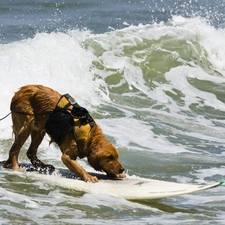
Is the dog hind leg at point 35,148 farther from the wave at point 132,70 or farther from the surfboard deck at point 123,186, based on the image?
the wave at point 132,70

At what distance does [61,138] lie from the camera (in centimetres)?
738

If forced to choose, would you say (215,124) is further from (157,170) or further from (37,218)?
(37,218)

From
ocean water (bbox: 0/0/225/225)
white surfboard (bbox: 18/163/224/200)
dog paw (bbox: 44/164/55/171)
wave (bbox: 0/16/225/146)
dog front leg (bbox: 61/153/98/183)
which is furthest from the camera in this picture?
wave (bbox: 0/16/225/146)

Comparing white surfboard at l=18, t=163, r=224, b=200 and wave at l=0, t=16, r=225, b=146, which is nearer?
white surfboard at l=18, t=163, r=224, b=200

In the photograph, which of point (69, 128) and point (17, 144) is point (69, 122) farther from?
point (17, 144)

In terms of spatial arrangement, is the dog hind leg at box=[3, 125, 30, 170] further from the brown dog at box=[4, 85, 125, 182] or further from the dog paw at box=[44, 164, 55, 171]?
the dog paw at box=[44, 164, 55, 171]

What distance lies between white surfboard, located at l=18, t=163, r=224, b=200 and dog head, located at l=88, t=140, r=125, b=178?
12 centimetres

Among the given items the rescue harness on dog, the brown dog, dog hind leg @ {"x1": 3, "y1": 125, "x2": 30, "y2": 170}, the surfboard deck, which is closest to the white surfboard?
the surfboard deck

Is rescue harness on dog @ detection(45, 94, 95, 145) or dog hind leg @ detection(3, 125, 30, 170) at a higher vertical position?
rescue harness on dog @ detection(45, 94, 95, 145)

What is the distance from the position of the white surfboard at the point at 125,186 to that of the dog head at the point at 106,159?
120mm

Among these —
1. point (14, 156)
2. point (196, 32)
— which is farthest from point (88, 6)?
point (14, 156)

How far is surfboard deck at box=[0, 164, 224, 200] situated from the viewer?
696 centimetres

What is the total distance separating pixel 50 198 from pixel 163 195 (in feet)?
3.79

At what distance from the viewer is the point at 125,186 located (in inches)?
285
